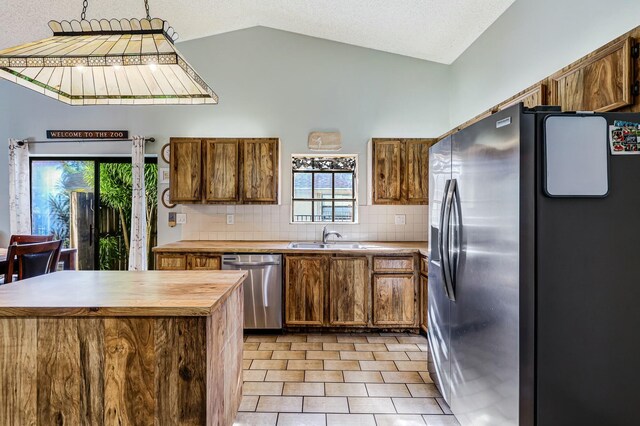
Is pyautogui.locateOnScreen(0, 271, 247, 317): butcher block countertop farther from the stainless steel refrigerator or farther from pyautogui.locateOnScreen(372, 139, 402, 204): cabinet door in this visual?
pyautogui.locateOnScreen(372, 139, 402, 204): cabinet door

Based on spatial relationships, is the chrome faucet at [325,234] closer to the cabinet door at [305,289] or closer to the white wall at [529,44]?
the cabinet door at [305,289]

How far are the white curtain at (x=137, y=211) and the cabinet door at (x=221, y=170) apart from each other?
867mm

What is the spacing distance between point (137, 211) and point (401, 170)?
3.08 metres

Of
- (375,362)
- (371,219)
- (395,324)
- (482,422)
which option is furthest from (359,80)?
(482,422)

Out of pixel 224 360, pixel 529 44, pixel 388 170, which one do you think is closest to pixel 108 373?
pixel 224 360

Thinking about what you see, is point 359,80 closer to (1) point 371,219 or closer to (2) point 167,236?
(1) point 371,219

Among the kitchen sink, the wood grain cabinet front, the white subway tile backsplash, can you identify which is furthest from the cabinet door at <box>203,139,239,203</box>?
the kitchen sink

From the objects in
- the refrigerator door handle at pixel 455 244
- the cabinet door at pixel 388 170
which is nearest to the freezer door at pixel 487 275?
the refrigerator door handle at pixel 455 244

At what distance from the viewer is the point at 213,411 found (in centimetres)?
156

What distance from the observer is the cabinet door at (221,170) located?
12.5ft

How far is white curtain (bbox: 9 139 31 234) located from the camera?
412 centimetres

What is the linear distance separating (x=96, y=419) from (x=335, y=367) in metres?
1.76

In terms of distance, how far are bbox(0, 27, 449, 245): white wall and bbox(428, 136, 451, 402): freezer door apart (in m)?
1.81

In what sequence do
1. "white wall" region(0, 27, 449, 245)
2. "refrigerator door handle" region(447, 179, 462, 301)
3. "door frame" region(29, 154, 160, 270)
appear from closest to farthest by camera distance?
"refrigerator door handle" region(447, 179, 462, 301) → "white wall" region(0, 27, 449, 245) → "door frame" region(29, 154, 160, 270)
